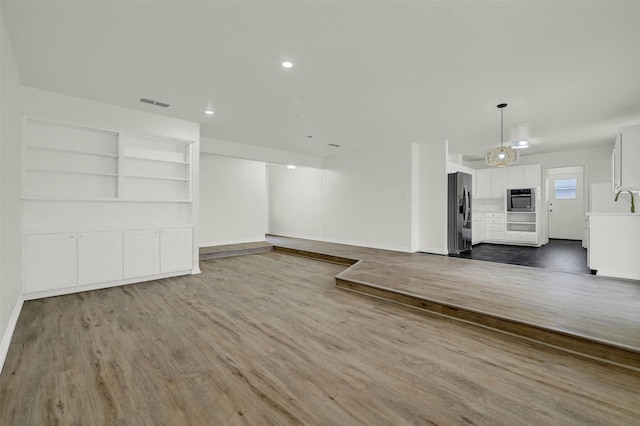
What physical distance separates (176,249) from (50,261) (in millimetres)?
1574

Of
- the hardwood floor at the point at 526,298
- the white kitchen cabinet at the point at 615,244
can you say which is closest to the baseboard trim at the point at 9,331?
the hardwood floor at the point at 526,298

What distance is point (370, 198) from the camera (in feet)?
25.0

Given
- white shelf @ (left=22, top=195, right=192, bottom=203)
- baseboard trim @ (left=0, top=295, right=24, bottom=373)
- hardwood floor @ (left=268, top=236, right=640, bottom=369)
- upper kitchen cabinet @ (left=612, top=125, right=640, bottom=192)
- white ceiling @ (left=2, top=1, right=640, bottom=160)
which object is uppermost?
white ceiling @ (left=2, top=1, right=640, bottom=160)

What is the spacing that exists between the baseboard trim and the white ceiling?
265 cm

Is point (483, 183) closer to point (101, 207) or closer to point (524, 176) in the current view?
point (524, 176)

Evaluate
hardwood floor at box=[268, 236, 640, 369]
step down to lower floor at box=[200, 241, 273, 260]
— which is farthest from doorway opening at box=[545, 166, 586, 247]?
step down to lower floor at box=[200, 241, 273, 260]

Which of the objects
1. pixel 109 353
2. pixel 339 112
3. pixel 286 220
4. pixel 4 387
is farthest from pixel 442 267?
pixel 286 220

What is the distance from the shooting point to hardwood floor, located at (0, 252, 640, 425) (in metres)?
1.65

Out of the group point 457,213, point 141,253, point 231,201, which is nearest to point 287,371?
point 141,253

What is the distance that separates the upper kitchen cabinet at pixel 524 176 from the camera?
791cm

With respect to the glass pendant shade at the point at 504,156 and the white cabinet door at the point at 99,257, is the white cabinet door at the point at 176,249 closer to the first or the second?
the white cabinet door at the point at 99,257

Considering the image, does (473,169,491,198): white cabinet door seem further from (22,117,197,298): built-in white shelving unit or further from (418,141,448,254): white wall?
(22,117,197,298): built-in white shelving unit

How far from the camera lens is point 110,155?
4262 mm

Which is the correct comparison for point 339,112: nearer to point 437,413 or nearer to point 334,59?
point 334,59
